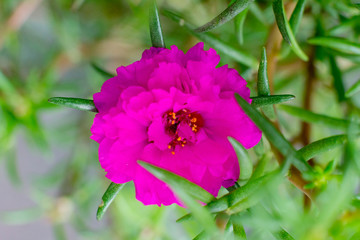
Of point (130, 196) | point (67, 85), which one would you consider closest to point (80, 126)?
point (67, 85)

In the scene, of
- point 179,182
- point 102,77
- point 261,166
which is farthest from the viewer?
point 102,77

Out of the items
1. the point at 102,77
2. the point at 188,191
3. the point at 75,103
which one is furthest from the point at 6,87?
the point at 188,191

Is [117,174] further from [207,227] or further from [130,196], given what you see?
[130,196]

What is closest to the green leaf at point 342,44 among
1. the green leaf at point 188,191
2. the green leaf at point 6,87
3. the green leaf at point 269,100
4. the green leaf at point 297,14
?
the green leaf at point 297,14

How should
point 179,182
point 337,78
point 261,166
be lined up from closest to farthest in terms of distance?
point 179,182 → point 261,166 → point 337,78

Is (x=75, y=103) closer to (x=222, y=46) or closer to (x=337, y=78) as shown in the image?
(x=222, y=46)
